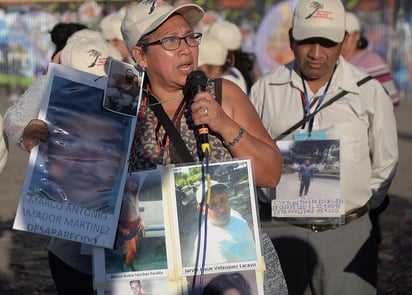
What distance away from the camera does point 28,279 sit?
7801 millimetres

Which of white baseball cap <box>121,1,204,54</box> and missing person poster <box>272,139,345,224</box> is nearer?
white baseball cap <box>121,1,204,54</box>

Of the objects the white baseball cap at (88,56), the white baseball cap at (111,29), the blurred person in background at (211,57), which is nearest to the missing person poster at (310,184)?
the white baseball cap at (88,56)

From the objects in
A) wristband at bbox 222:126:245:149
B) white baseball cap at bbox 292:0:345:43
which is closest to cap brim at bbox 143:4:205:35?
wristband at bbox 222:126:245:149

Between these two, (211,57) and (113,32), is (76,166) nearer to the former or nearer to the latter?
(211,57)

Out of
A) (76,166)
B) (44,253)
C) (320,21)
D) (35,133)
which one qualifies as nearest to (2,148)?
(35,133)

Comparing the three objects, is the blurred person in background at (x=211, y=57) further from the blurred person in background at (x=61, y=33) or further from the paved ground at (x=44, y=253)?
the paved ground at (x=44, y=253)

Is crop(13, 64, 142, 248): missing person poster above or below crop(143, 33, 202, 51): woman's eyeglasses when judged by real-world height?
below

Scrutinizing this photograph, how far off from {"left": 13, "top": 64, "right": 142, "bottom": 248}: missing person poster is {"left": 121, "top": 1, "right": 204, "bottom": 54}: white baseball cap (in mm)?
273

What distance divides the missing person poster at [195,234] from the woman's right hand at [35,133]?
44 centimetres

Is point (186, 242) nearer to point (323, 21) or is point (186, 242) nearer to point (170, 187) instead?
point (170, 187)

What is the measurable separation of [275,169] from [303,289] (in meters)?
1.63

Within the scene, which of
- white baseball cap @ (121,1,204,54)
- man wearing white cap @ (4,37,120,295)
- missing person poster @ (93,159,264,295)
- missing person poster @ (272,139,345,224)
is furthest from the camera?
missing person poster @ (272,139,345,224)

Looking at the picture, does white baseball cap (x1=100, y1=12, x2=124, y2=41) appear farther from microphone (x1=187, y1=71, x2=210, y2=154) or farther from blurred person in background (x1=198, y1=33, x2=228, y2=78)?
microphone (x1=187, y1=71, x2=210, y2=154)

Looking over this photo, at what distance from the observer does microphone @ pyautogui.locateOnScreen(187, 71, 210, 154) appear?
3.42m
